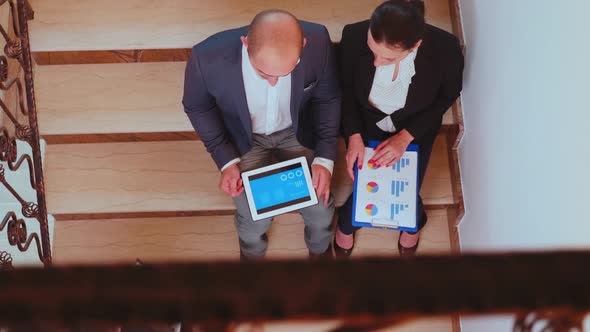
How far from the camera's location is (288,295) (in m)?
0.63

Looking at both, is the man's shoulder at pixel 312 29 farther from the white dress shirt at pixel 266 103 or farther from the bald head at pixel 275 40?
the bald head at pixel 275 40

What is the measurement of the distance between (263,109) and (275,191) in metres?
0.34

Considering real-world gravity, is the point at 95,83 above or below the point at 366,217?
above

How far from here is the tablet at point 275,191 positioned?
7.77 feet

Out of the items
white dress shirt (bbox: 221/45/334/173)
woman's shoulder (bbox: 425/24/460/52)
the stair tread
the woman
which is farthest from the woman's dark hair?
the stair tread

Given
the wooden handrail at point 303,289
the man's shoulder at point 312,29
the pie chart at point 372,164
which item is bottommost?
the pie chart at point 372,164

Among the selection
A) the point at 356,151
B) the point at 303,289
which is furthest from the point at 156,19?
the point at 303,289

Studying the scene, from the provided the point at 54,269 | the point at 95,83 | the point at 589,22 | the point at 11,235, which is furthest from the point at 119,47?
the point at 54,269

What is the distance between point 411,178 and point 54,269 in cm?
197

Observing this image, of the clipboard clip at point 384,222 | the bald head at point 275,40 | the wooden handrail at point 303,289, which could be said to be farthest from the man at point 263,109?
the wooden handrail at point 303,289

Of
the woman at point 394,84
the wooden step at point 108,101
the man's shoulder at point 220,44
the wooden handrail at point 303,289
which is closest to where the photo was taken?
the wooden handrail at point 303,289

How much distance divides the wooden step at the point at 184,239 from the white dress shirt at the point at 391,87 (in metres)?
0.67

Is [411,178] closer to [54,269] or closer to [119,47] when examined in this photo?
[119,47]

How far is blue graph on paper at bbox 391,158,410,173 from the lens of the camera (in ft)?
8.09
